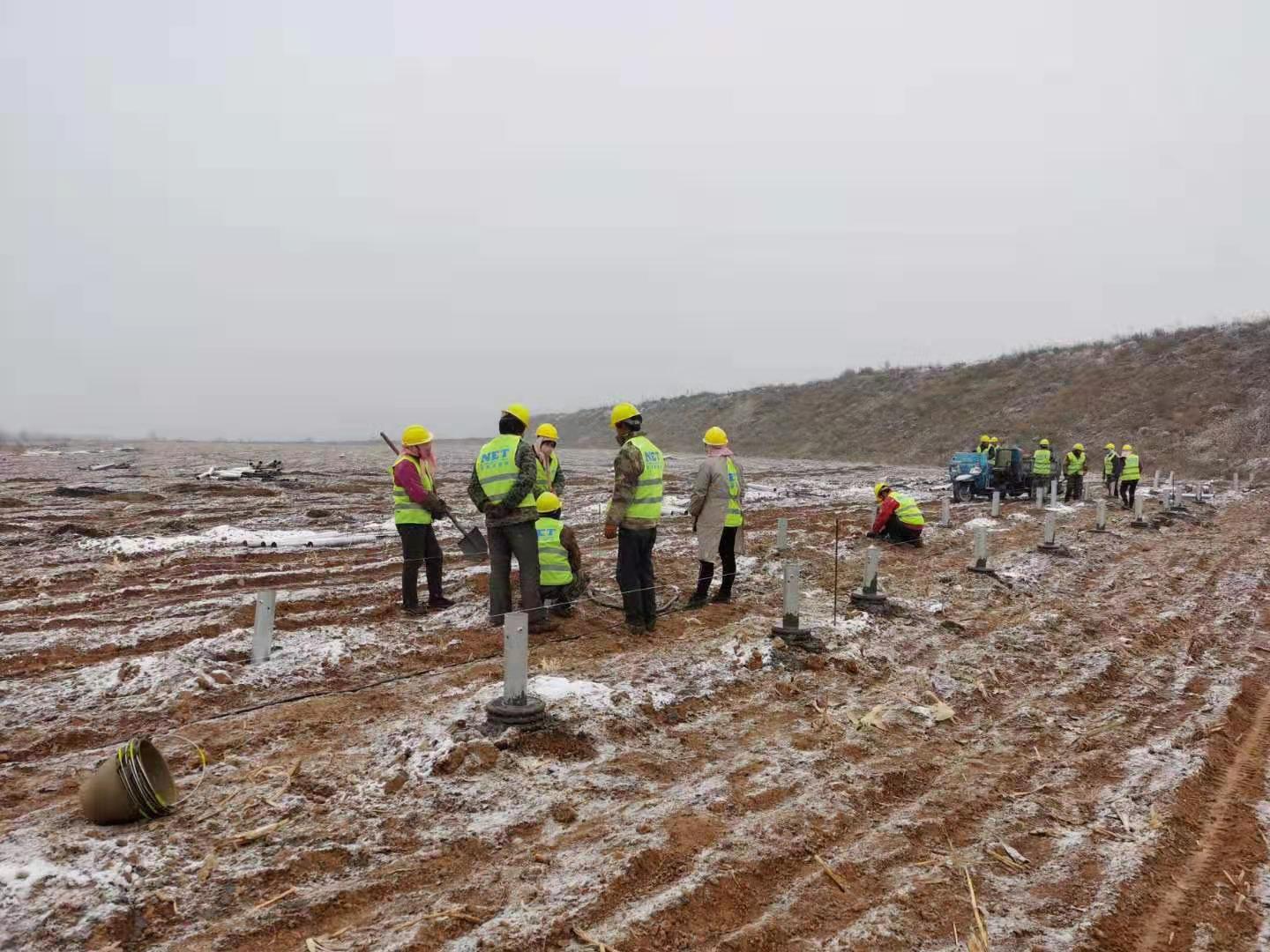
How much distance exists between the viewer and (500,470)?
6.89m

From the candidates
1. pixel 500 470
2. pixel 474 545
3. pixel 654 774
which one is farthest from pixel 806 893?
pixel 474 545

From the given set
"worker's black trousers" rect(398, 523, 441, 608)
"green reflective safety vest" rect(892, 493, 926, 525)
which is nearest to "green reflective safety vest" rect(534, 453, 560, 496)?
"worker's black trousers" rect(398, 523, 441, 608)

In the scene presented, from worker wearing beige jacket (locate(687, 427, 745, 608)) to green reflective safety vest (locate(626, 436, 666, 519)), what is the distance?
918mm

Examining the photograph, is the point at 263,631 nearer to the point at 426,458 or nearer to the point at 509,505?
the point at 509,505

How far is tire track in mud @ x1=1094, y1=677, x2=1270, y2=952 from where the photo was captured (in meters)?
3.32

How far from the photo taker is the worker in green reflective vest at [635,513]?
7195mm

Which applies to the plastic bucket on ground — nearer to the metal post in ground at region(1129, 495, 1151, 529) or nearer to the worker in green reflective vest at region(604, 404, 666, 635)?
the worker in green reflective vest at region(604, 404, 666, 635)

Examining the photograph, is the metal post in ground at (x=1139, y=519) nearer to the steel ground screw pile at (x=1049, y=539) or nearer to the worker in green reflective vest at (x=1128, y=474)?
the worker in green reflective vest at (x=1128, y=474)

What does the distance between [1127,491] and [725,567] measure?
18555mm

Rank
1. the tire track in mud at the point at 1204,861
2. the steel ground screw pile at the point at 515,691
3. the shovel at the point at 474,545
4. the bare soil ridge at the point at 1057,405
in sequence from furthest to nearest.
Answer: the bare soil ridge at the point at 1057,405 < the shovel at the point at 474,545 < the steel ground screw pile at the point at 515,691 < the tire track in mud at the point at 1204,861

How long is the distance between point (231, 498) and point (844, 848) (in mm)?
19978

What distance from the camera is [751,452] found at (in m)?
63.2

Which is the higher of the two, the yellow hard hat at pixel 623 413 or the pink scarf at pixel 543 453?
the yellow hard hat at pixel 623 413

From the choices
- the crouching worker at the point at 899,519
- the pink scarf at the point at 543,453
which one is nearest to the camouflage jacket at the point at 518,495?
the pink scarf at the point at 543,453
